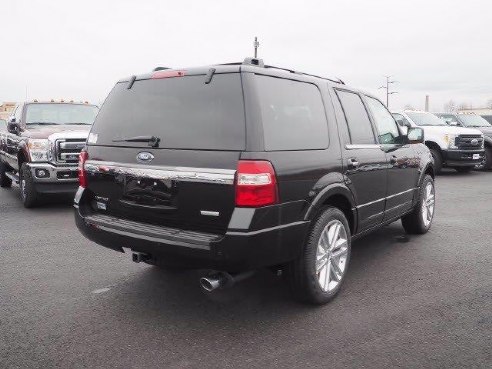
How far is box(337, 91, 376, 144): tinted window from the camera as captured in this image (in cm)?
421

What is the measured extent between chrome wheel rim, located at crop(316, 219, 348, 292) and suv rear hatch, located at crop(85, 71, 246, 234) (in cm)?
100

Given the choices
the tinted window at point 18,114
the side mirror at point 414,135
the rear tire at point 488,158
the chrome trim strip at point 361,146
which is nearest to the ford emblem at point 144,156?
the chrome trim strip at point 361,146

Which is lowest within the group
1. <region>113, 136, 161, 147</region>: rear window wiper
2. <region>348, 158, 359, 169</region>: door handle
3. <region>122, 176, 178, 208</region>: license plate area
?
<region>122, 176, 178, 208</region>: license plate area

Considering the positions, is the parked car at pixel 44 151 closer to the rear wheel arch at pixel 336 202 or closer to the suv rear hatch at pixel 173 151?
the suv rear hatch at pixel 173 151

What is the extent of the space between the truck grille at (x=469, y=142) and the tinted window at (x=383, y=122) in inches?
343

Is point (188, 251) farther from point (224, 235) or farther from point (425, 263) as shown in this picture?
point (425, 263)

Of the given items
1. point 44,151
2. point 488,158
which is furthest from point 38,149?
point 488,158

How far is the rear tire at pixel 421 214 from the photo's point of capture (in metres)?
5.93

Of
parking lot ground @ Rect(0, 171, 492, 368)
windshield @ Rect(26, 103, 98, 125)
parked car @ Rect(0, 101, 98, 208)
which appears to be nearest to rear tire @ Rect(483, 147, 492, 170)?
parking lot ground @ Rect(0, 171, 492, 368)

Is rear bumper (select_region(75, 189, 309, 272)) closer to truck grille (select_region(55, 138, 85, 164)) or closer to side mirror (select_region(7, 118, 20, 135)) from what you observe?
truck grille (select_region(55, 138, 85, 164))

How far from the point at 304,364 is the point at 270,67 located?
212 cm

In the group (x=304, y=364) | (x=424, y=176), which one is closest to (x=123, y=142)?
(x=304, y=364)

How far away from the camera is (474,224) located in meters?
6.73

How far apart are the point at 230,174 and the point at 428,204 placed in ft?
13.4
